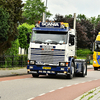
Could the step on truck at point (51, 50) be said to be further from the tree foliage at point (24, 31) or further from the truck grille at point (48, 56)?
the tree foliage at point (24, 31)

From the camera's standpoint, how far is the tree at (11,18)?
25.9 meters

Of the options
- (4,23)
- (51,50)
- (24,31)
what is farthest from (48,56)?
(24,31)

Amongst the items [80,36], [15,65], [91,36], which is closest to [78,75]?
[15,65]

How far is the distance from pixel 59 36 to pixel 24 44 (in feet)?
93.5

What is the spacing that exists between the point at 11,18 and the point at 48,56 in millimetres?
9267

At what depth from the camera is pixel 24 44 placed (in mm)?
46812

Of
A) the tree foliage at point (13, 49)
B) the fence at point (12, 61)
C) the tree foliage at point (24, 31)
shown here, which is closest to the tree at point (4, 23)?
the fence at point (12, 61)

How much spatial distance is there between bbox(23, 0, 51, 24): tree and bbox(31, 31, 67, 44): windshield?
5622cm

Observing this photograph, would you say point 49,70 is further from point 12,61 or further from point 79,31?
point 79,31

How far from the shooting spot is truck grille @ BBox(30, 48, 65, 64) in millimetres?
18359

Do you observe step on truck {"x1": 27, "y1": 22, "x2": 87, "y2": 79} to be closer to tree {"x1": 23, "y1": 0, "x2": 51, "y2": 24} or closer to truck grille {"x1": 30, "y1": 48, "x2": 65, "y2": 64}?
truck grille {"x1": 30, "y1": 48, "x2": 65, "y2": 64}

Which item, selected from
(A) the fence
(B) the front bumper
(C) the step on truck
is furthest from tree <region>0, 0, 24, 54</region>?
(B) the front bumper

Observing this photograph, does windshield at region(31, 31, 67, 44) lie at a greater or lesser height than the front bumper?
greater

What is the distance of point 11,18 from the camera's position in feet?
87.2
